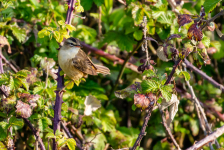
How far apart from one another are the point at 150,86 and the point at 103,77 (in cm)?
188

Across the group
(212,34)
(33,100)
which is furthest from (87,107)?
(212,34)

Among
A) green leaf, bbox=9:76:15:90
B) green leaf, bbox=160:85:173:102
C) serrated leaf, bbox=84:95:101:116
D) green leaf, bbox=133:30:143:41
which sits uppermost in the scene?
green leaf, bbox=133:30:143:41

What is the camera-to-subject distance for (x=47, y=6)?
2.95 metres

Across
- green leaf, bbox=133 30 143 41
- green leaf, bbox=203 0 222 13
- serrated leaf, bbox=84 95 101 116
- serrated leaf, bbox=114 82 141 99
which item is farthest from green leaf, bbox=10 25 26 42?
green leaf, bbox=203 0 222 13

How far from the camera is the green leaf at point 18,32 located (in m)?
2.78

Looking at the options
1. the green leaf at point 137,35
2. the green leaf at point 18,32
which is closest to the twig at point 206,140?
the green leaf at point 137,35

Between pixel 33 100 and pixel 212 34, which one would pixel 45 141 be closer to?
pixel 33 100

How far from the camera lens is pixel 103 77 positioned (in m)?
3.75

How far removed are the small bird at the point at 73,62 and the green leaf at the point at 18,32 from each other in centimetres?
59

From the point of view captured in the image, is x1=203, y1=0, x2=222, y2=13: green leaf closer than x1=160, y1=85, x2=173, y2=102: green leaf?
No

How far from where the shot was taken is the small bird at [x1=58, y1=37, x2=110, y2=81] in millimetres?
2334

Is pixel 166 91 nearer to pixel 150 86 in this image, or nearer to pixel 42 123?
pixel 150 86

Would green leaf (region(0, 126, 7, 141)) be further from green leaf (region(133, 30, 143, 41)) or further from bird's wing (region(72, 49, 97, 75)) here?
green leaf (region(133, 30, 143, 41))

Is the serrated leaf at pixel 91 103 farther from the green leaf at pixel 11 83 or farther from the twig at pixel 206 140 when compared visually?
the twig at pixel 206 140
